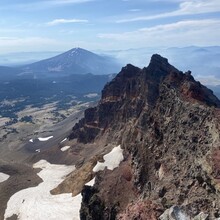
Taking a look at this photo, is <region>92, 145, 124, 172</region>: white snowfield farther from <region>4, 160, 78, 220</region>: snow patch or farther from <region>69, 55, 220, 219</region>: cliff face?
<region>4, 160, 78, 220</region>: snow patch

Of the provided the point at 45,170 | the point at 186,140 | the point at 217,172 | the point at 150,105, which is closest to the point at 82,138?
the point at 45,170

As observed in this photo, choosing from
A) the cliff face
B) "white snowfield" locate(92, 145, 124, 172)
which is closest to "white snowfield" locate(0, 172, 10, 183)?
"white snowfield" locate(92, 145, 124, 172)

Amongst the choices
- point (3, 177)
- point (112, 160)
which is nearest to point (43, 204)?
point (112, 160)

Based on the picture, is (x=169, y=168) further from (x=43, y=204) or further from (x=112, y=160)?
(x=43, y=204)

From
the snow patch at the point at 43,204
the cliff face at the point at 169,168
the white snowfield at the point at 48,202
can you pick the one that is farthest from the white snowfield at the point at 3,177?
the cliff face at the point at 169,168

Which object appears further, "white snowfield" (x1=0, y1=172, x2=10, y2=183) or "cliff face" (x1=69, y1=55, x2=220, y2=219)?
"white snowfield" (x1=0, y1=172, x2=10, y2=183)

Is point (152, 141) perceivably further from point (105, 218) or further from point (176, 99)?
point (105, 218)
